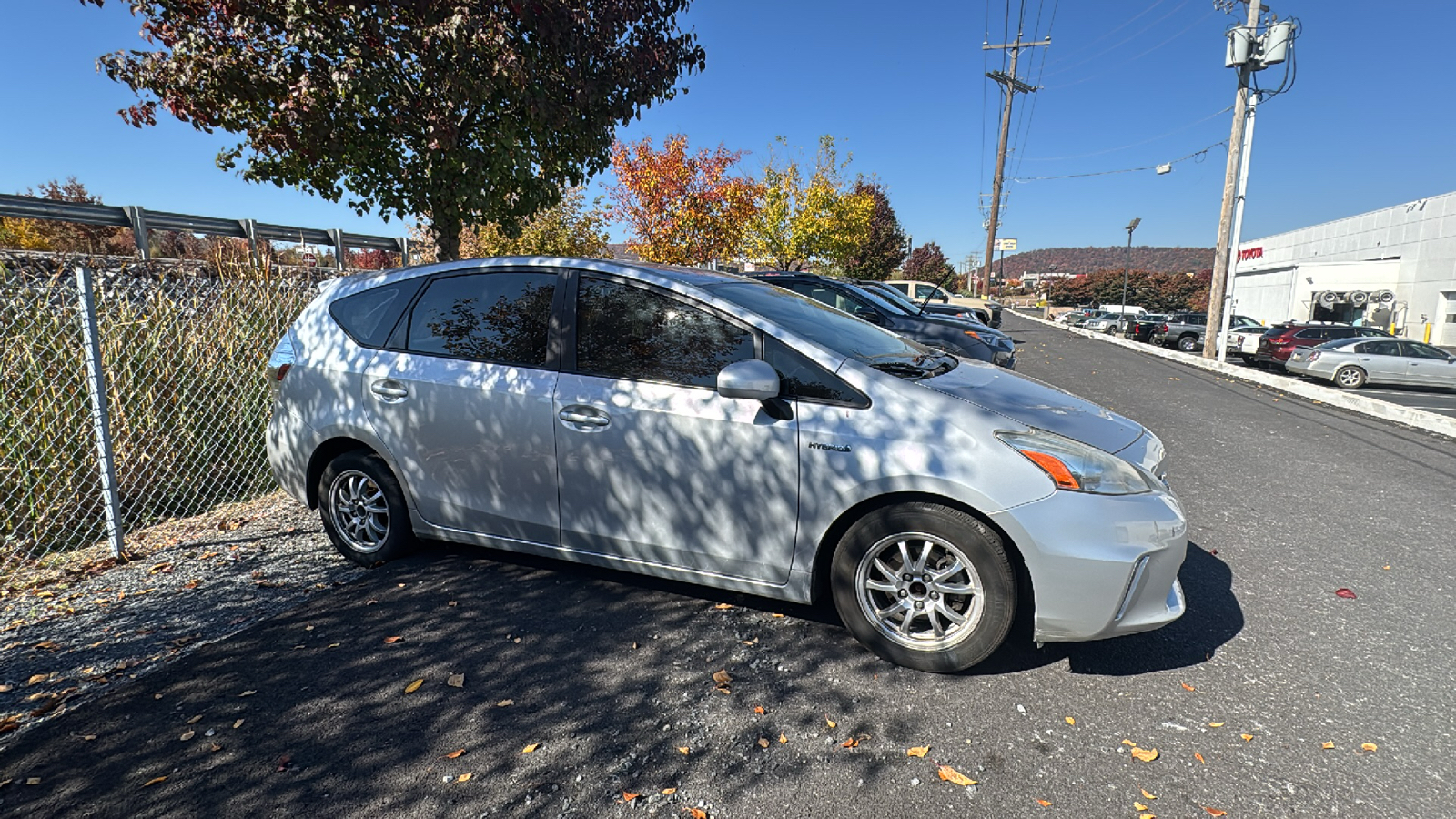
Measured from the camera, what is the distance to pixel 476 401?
3.45 metres

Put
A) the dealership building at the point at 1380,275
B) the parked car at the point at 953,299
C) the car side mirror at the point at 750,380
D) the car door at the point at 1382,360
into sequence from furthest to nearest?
the dealership building at the point at 1380,275 → the parked car at the point at 953,299 → the car door at the point at 1382,360 → the car side mirror at the point at 750,380

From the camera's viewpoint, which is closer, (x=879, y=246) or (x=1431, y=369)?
(x=1431, y=369)

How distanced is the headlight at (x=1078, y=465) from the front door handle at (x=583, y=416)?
166 centimetres

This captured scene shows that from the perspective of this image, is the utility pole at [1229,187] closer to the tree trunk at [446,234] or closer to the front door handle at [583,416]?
the tree trunk at [446,234]

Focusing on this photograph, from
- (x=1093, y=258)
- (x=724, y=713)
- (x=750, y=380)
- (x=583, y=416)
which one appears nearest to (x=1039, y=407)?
(x=750, y=380)

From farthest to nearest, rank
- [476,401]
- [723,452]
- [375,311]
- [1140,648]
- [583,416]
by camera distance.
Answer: [375,311], [476,401], [583,416], [1140,648], [723,452]

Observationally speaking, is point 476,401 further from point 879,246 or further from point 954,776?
point 879,246

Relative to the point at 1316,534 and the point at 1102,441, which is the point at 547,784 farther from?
the point at 1316,534

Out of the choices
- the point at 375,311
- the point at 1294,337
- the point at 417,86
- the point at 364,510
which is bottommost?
the point at 1294,337

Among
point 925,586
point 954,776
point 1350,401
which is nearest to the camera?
point 954,776

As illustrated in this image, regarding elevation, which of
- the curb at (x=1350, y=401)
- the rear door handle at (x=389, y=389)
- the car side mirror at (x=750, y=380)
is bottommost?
the curb at (x=1350, y=401)

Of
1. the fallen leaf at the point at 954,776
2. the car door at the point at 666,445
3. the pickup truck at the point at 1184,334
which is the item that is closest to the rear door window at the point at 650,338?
the car door at the point at 666,445

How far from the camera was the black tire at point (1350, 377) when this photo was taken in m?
→ 15.6

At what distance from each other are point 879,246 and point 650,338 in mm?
46736
